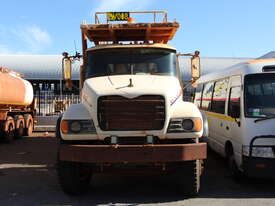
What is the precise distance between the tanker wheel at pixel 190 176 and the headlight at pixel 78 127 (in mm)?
1600

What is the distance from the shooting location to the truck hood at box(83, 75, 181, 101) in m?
4.84

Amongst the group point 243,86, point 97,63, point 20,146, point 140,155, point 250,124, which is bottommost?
point 20,146

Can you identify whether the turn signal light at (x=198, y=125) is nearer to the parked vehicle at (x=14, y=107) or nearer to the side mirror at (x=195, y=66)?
the side mirror at (x=195, y=66)

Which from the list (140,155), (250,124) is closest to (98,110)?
(140,155)

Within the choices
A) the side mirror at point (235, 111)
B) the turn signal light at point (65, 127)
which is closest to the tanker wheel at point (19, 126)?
the turn signal light at point (65, 127)

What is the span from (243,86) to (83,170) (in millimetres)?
3312

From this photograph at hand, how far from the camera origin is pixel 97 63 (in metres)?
6.10

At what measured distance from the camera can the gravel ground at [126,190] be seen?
5098mm

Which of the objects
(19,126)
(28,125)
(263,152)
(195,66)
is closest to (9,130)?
(19,126)

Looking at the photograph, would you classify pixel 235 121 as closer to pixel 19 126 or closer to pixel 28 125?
pixel 19 126

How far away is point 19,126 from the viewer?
13672 mm

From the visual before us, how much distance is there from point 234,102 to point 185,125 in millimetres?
1833

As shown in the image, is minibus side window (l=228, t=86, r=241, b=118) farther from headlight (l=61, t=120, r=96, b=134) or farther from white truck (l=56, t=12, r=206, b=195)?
headlight (l=61, t=120, r=96, b=134)

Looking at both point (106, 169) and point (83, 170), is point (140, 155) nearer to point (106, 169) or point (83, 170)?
point (106, 169)
